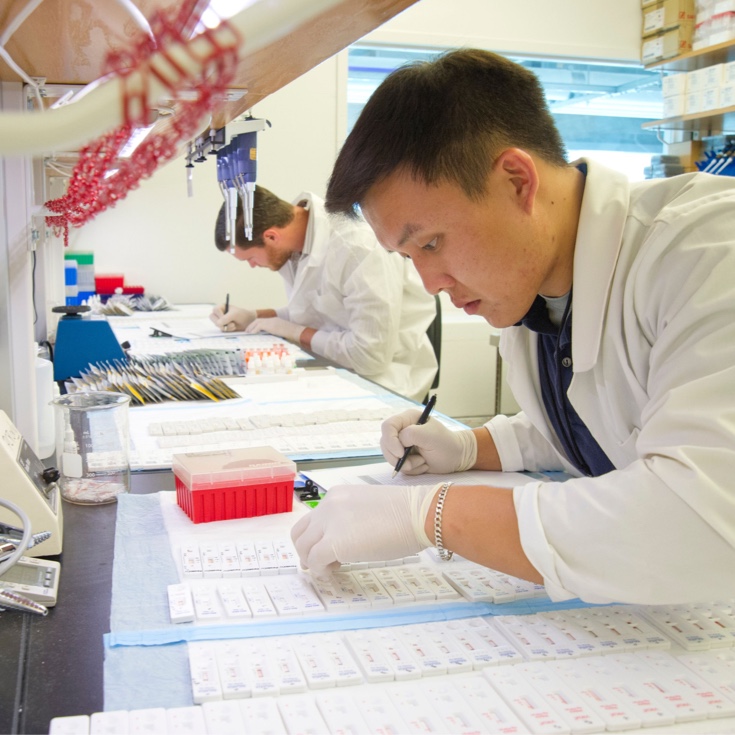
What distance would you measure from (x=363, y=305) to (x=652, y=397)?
7.19 ft

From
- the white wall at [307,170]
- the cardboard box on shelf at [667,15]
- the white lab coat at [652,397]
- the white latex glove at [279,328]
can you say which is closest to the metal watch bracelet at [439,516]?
the white lab coat at [652,397]

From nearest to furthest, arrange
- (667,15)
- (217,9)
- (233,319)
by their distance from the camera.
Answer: (217,9) < (233,319) < (667,15)

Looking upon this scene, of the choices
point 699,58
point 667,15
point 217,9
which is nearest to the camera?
point 217,9

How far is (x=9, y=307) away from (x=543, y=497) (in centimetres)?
104

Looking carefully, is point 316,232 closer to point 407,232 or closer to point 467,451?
point 467,451

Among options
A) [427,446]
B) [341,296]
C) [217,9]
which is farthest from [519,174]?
[341,296]

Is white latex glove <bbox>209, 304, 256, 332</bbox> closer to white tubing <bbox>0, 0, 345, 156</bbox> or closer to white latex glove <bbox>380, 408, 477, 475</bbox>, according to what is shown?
white latex glove <bbox>380, 408, 477, 475</bbox>

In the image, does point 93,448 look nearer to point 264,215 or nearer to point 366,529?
point 366,529

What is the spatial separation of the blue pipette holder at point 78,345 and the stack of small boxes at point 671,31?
3560 mm

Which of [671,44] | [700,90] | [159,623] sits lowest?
[159,623]

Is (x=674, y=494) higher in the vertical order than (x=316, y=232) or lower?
lower

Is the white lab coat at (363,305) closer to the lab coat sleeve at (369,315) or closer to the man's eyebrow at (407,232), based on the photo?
the lab coat sleeve at (369,315)

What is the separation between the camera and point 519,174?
1.13 meters

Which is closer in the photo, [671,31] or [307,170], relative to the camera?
[671,31]
